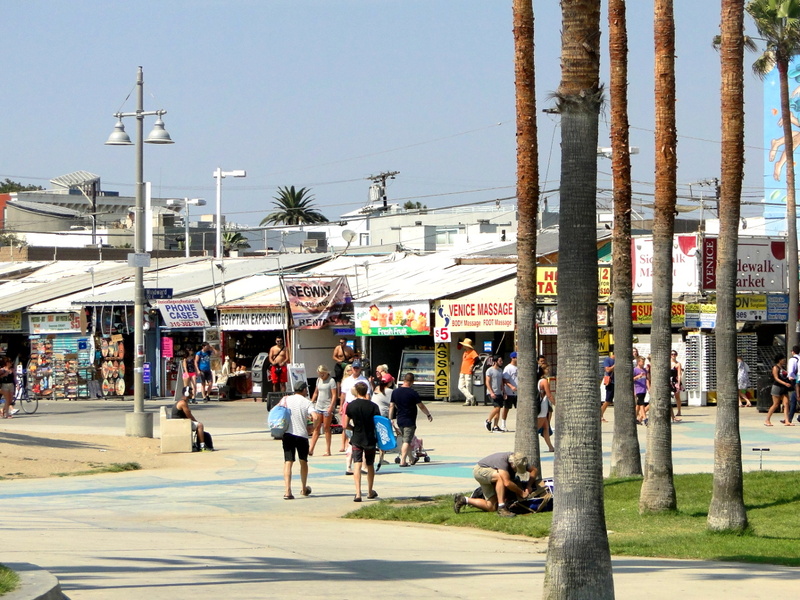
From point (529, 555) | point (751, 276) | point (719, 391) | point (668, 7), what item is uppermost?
point (668, 7)

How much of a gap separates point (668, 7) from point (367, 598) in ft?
29.7

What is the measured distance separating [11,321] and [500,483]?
3131 cm

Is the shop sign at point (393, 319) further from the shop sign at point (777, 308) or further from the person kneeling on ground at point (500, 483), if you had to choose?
the person kneeling on ground at point (500, 483)

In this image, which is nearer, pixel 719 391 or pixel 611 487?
pixel 719 391

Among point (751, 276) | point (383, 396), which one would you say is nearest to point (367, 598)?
point (383, 396)

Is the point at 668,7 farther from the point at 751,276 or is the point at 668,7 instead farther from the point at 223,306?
the point at 223,306

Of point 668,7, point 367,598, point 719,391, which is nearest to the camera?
point 367,598

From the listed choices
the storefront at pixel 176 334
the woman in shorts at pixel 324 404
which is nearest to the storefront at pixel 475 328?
the storefront at pixel 176 334

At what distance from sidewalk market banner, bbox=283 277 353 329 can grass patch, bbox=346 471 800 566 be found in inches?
845

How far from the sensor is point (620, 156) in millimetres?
16000

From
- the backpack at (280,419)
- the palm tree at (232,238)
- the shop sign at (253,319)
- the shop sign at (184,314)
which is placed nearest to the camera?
the backpack at (280,419)

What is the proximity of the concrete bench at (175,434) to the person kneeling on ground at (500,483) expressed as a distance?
9707mm

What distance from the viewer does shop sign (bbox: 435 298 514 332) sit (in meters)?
34.3

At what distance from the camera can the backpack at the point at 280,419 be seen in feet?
55.4
